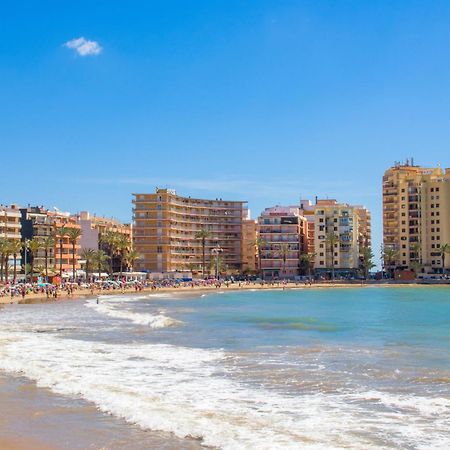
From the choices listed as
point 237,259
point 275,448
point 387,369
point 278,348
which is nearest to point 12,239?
point 237,259

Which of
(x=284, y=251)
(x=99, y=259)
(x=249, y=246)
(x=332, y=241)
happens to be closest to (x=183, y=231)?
(x=249, y=246)

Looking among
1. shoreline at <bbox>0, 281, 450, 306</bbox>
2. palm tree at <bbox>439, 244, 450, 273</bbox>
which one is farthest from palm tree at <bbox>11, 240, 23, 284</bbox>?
palm tree at <bbox>439, 244, 450, 273</bbox>

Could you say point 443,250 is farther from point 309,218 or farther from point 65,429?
point 65,429

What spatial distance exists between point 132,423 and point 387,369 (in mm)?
11171

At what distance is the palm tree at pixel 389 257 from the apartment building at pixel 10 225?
75.4m

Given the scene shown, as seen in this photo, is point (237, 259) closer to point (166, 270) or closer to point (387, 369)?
point (166, 270)

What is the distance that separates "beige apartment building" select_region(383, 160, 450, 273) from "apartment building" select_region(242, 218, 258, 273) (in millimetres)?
31301

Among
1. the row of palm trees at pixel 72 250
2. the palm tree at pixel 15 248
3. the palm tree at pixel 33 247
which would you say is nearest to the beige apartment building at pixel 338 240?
the row of palm trees at pixel 72 250

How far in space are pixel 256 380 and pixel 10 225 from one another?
101 meters

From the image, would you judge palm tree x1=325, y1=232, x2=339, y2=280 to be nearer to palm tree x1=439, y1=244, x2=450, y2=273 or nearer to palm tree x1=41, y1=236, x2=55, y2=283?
palm tree x1=439, y1=244, x2=450, y2=273

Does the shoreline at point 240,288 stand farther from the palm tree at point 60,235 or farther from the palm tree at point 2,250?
the palm tree at point 60,235

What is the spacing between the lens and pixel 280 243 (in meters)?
149

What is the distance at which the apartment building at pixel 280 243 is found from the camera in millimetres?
148625

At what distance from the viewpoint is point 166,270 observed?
5679 inches
